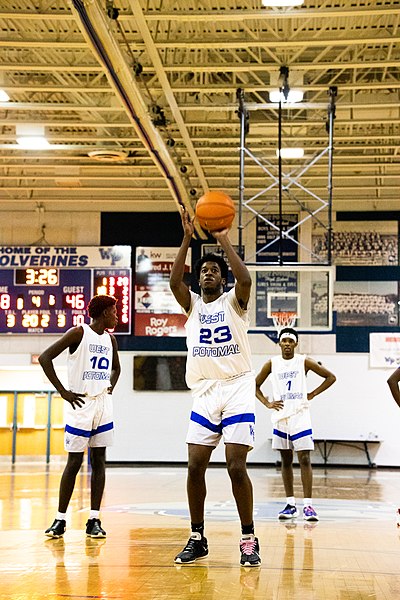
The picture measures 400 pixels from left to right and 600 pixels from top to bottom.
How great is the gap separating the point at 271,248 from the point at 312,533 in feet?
42.8

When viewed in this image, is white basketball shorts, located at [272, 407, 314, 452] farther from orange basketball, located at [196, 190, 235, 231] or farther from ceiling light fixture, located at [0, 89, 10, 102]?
ceiling light fixture, located at [0, 89, 10, 102]

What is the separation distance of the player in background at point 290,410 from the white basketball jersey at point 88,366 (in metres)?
2.45

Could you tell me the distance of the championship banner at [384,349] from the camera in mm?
19219

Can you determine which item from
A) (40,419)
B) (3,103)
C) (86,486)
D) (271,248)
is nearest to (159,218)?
(271,248)

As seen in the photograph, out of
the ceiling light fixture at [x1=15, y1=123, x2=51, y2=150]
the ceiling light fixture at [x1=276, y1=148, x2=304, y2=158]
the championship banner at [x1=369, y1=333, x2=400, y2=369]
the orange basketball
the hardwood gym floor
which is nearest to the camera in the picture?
the hardwood gym floor

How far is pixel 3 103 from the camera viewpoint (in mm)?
13398

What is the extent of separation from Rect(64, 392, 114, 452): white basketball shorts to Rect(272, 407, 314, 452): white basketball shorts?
2.58 meters

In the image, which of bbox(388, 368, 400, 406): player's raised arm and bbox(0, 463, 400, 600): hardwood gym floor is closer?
bbox(0, 463, 400, 600): hardwood gym floor

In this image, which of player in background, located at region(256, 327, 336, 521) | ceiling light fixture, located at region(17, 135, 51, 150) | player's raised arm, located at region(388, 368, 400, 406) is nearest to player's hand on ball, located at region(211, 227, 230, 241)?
player's raised arm, located at region(388, 368, 400, 406)

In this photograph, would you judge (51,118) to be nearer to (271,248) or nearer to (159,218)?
(159,218)

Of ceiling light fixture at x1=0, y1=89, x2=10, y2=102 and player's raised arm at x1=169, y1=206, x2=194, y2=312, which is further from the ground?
ceiling light fixture at x1=0, y1=89, x2=10, y2=102

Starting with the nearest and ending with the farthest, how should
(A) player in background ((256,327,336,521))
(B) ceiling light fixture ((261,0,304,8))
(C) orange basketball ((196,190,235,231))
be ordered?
(C) orange basketball ((196,190,235,231))
(A) player in background ((256,327,336,521))
(B) ceiling light fixture ((261,0,304,8))

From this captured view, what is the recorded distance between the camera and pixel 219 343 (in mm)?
5738

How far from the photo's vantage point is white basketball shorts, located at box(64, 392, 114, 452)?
274 inches
